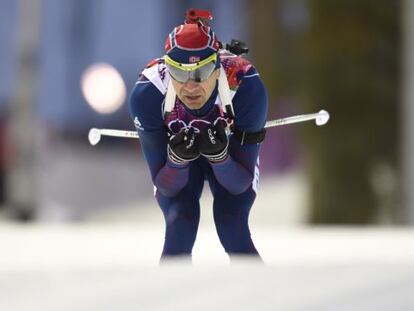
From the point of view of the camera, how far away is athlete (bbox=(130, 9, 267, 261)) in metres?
3.79

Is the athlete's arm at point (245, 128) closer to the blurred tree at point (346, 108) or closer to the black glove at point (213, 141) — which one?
the black glove at point (213, 141)

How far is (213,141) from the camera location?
3793 millimetres

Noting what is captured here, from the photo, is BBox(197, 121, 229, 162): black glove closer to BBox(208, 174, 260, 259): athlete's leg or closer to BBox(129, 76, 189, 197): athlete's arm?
BBox(129, 76, 189, 197): athlete's arm

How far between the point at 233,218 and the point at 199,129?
1.52 ft

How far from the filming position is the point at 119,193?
22.7 meters

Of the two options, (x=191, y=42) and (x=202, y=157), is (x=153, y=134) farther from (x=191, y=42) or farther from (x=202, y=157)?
(x=191, y=42)

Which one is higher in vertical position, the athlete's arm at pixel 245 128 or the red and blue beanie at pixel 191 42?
the red and blue beanie at pixel 191 42

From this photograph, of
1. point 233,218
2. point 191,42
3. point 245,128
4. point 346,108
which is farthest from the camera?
point 346,108

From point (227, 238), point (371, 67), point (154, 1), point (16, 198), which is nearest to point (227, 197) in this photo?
point (227, 238)

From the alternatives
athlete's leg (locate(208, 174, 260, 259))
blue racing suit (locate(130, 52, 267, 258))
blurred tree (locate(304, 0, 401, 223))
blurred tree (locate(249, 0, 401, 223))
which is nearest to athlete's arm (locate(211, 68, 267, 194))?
blue racing suit (locate(130, 52, 267, 258))

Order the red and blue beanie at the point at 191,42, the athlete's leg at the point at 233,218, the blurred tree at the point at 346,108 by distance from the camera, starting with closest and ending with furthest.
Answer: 1. the red and blue beanie at the point at 191,42
2. the athlete's leg at the point at 233,218
3. the blurred tree at the point at 346,108

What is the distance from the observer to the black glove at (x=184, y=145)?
379cm

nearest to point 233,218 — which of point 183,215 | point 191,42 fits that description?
point 183,215

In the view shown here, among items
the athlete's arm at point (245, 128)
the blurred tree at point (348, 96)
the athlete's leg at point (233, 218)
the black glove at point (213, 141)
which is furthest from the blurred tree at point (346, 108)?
the black glove at point (213, 141)
